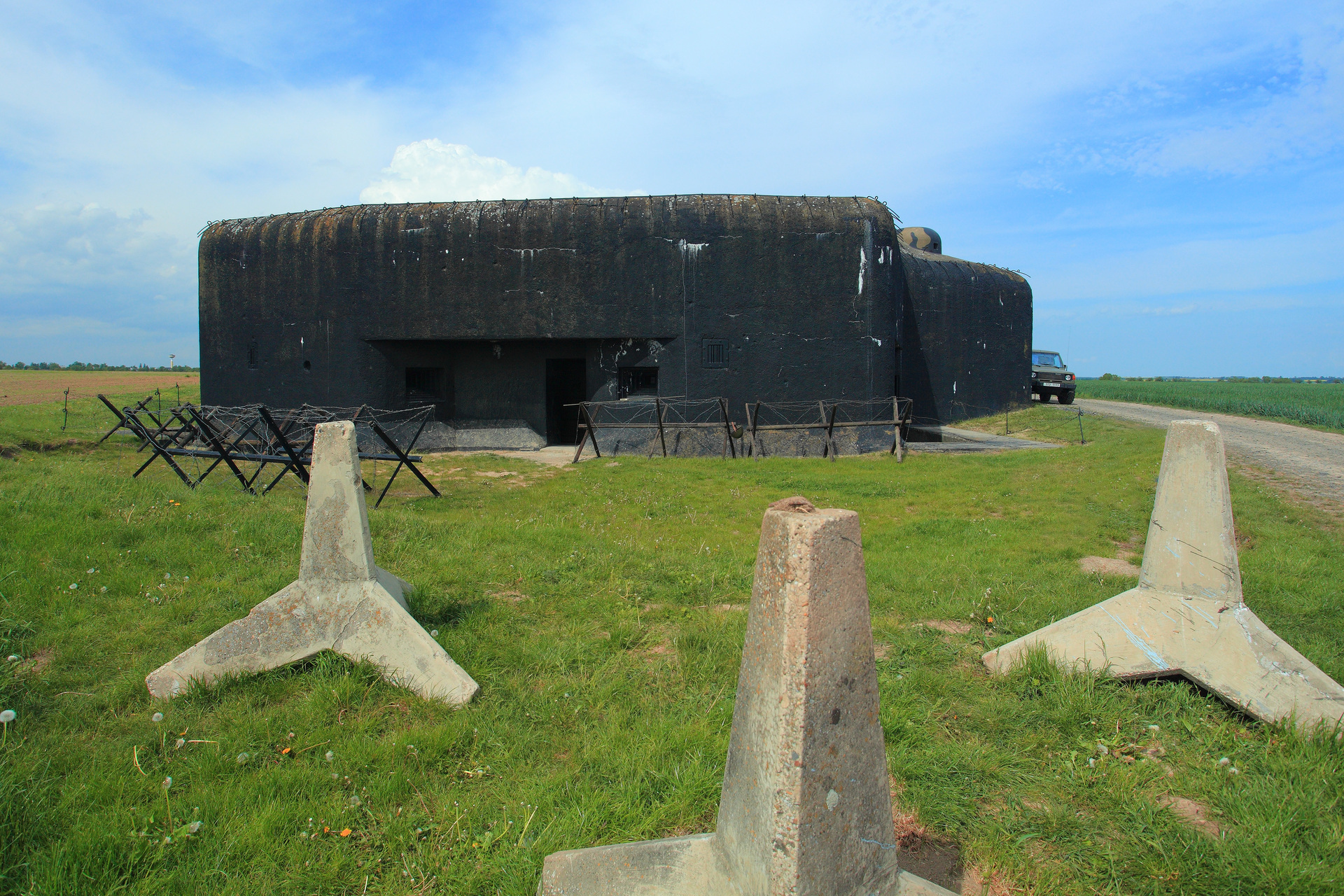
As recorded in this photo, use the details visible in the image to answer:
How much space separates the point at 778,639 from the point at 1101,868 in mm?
1805

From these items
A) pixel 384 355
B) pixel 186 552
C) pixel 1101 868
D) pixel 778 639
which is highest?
pixel 384 355

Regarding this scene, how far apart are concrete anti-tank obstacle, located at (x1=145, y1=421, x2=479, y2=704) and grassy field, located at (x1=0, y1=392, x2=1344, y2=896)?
4.6 inches

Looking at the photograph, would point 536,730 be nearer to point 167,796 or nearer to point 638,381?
point 167,796

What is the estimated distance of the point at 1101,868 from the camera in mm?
2613

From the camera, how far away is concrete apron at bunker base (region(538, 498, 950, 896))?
5.92ft

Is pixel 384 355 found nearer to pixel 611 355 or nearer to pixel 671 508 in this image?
pixel 611 355

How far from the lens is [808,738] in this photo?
1.81 meters

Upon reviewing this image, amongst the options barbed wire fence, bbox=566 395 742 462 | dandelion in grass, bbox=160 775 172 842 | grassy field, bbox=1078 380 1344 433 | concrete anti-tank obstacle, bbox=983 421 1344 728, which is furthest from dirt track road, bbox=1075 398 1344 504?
barbed wire fence, bbox=566 395 742 462

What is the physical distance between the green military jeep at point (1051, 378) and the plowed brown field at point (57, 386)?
33.2m

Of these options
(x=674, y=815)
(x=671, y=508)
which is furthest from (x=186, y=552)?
(x=671, y=508)

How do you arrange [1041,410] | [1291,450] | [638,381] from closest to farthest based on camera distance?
[1291,450] < [638,381] < [1041,410]

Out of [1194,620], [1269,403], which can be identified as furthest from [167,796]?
[1269,403]

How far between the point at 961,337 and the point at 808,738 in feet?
68.6

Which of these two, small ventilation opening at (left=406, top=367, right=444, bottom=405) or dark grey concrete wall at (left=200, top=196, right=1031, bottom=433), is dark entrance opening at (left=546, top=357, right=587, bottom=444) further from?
small ventilation opening at (left=406, top=367, right=444, bottom=405)
